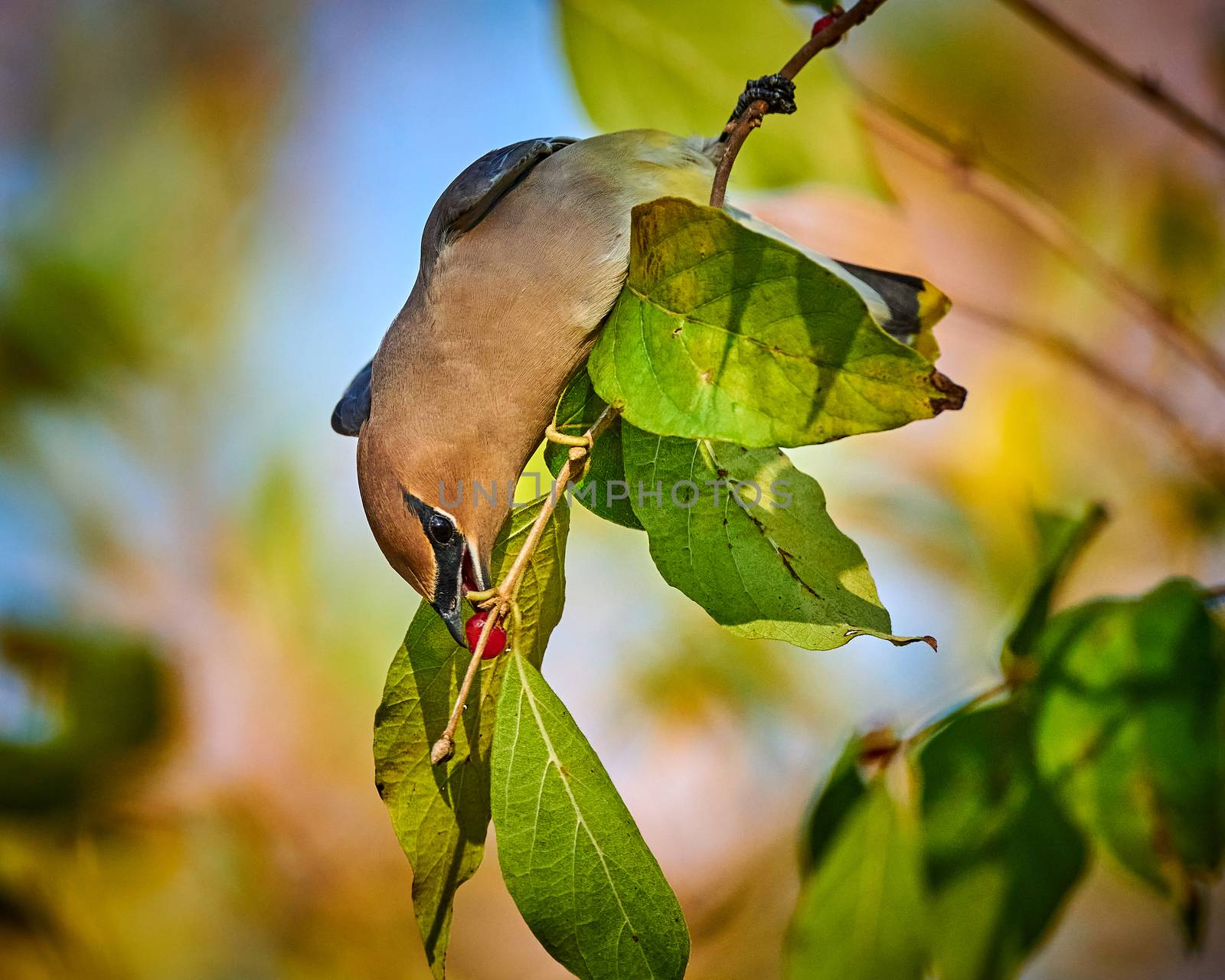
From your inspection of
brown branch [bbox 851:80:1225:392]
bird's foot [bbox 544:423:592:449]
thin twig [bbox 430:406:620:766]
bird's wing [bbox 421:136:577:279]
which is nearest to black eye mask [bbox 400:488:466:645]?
thin twig [bbox 430:406:620:766]

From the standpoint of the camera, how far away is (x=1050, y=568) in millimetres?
1243

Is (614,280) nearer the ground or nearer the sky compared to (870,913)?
nearer the sky

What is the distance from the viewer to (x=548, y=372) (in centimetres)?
126

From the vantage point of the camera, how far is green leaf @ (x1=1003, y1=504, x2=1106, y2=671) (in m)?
1.22

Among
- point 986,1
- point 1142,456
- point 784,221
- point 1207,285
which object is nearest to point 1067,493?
point 1142,456

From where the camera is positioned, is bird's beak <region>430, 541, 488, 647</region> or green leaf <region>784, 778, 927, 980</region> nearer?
bird's beak <region>430, 541, 488, 647</region>

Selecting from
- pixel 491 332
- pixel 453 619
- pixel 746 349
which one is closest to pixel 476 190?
pixel 491 332

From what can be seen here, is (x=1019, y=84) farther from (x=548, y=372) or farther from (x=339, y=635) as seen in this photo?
(x=339, y=635)

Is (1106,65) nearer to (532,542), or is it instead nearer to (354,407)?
(532,542)

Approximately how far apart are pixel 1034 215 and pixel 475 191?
63.1 inches

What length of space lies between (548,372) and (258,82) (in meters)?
2.88

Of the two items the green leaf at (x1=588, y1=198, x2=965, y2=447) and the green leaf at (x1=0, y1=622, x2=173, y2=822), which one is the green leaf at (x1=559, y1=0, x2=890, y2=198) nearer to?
the green leaf at (x1=588, y1=198, x2=965, y2=447)

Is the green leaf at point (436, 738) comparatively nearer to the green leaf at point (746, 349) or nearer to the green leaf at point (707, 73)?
the green leaf at point (746, 349)

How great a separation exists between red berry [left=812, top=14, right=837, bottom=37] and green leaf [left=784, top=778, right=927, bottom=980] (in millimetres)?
987
